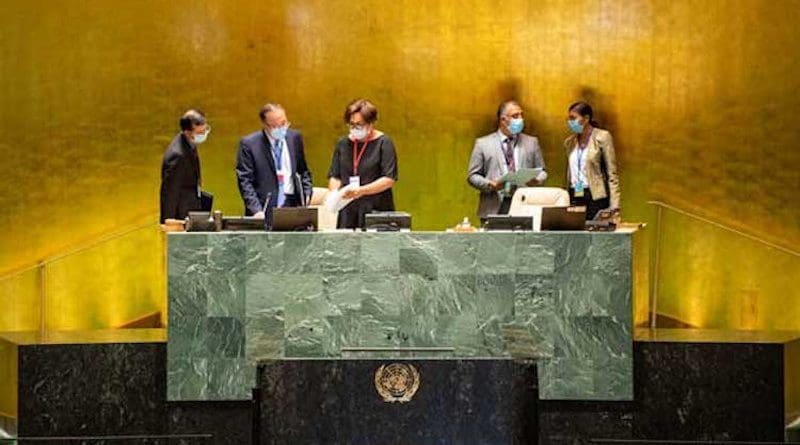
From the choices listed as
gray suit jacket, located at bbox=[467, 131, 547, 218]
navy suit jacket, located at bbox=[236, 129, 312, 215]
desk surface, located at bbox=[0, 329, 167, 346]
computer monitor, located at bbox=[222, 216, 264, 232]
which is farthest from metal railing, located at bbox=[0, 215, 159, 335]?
computer monitor, located at bbox=[222, 216, 264, 232]

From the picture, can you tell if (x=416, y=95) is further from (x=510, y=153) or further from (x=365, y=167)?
(x=365, y=167)

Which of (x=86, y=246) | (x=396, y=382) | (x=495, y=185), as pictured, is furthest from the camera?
(x=86, y=246)

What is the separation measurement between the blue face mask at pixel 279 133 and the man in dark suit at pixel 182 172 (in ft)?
1.44

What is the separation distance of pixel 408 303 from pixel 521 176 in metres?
1.34

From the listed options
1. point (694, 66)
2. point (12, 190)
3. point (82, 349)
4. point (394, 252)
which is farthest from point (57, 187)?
point (694, 66)

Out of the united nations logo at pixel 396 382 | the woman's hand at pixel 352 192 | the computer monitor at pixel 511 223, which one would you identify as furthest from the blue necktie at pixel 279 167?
the united nations logo at pixel 396 382

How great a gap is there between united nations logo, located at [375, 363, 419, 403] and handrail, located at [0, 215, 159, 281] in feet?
12.9

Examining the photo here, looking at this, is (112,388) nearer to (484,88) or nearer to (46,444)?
(46,444)

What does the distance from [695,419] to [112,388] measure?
3.04m

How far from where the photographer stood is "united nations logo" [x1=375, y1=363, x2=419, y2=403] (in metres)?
6.83

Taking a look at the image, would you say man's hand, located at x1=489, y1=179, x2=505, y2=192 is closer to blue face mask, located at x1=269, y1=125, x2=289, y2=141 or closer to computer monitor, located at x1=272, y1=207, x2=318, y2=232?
blue face mask, located at x1=269, y1=125, x2=289, y2=141

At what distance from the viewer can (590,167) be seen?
29.4ft

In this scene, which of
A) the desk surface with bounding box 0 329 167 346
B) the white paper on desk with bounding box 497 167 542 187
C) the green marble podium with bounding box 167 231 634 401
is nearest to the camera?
the green marble podium with bounding box 167 231 634 401

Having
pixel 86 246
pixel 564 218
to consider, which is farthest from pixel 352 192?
pixel 86 246
